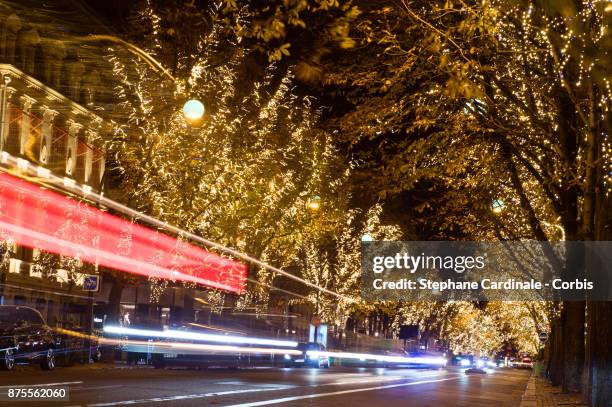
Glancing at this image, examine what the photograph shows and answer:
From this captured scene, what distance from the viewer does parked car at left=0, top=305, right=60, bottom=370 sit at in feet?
83.0

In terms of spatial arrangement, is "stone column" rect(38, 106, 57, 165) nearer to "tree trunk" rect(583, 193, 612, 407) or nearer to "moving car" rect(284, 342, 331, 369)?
"moving car" rect(284, 342, 331, 369)

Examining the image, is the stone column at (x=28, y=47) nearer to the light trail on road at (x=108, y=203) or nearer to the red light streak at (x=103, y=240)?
the light trail on road at (x=108, y=203)

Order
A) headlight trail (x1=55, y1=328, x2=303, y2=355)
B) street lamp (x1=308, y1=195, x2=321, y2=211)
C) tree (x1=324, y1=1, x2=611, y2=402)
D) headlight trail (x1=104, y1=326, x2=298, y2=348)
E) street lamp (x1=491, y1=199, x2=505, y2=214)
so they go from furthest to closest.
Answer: street lamp (x1=308, y1=195, x2=321, y2=211)
headlight trail (x1=104, y1=326, x2=298, y2=348)
headlight trail (x1=55, y1=328, x2=303, y2=355)
street lamp (x1=491, y1=199, x2=505, y2=214)
tree (x1=324, y1=1, x2=611, y2=402)

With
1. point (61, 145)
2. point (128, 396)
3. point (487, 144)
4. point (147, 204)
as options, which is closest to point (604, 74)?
point (128, 396)

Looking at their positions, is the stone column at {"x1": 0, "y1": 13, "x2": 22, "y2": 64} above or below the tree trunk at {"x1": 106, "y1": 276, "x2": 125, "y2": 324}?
above

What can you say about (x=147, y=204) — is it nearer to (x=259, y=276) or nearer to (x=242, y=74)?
(x=242, y=74)

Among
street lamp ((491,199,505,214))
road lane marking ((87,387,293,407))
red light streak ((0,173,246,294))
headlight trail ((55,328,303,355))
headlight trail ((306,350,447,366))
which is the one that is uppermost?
street lamp ((491,199,505,214))

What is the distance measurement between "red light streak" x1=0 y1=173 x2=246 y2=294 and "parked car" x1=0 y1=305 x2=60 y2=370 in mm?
6450

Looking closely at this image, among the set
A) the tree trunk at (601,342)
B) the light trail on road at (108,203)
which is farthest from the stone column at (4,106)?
the tree trunk at (601,342)

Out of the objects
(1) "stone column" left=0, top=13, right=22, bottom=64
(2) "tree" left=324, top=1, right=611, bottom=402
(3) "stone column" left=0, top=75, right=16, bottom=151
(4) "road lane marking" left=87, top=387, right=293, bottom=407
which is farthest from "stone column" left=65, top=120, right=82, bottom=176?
(4) "road lane marking" left=87, top=387, right=293, bottom=407

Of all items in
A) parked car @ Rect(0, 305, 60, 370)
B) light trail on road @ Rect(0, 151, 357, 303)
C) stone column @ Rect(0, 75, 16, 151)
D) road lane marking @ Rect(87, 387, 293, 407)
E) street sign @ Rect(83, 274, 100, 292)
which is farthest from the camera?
stone column @ Rect(0, 75, 16, 151)

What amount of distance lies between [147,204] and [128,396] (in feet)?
60.6

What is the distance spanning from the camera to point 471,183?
27.3 meters

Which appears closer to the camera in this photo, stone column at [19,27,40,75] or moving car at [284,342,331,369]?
stone column at [19,27,40,75]
